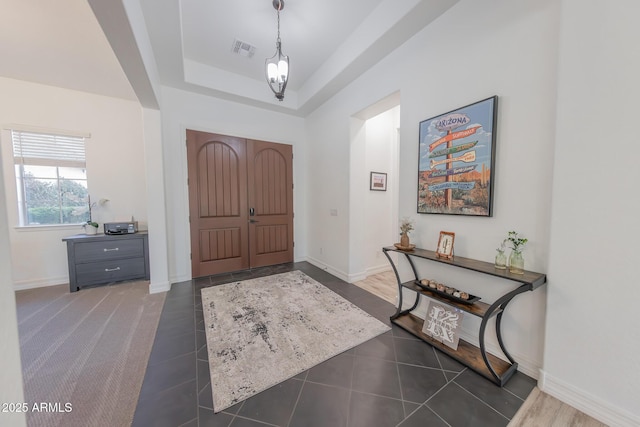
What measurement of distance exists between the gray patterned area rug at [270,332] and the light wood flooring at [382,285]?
0.51m

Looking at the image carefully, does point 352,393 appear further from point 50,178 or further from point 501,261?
point 50,178

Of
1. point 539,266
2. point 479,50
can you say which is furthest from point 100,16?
point 539,266

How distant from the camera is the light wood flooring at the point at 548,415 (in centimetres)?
133

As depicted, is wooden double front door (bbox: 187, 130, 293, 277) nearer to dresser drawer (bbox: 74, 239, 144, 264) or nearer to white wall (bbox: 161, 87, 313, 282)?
white wall (bbox: 161, 87, 313, 282)

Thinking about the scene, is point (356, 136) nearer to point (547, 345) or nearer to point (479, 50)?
point (479, 50)

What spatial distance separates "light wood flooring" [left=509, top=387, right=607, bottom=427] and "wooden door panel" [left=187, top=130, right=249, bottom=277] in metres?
3.71

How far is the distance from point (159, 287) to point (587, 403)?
4183 millimetres

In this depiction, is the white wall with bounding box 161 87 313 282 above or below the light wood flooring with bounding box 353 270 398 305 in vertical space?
above

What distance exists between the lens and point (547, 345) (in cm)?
152

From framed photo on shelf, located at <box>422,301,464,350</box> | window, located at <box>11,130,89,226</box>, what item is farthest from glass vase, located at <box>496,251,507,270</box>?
window, located at <box>11,130,89,226</box>

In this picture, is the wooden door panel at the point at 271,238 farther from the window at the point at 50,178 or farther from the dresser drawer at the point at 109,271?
the window at the point at 50,178

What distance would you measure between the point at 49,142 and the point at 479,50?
214 inches

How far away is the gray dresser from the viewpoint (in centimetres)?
310

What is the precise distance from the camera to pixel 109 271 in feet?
10.7
